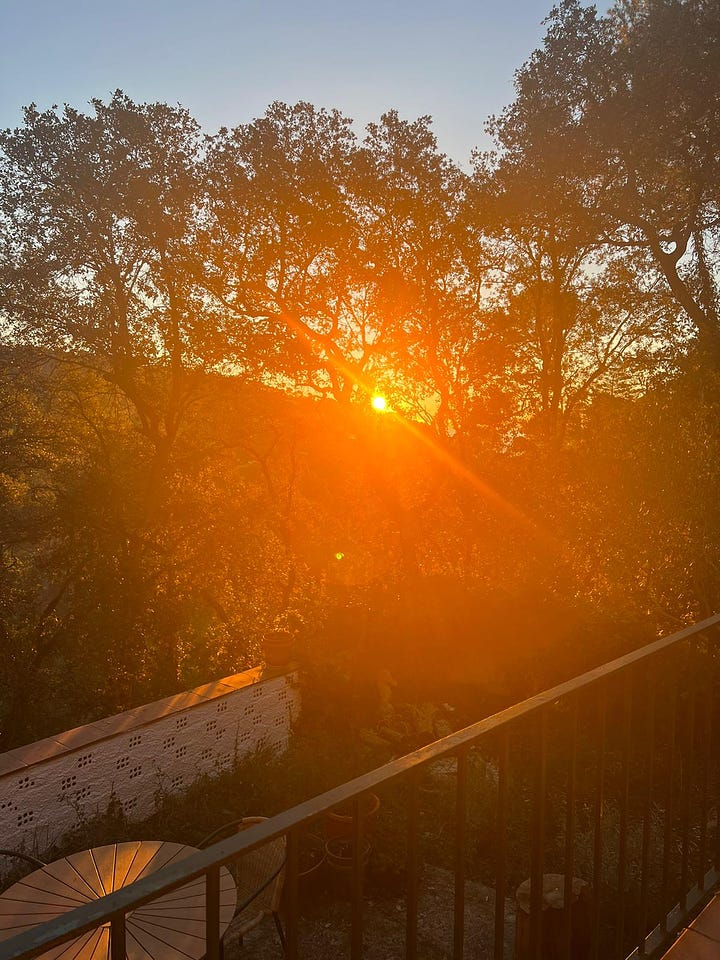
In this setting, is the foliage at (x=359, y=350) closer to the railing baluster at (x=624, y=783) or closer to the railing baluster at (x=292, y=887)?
the railing baluster at (x=624, y=783)

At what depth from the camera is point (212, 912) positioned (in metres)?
0.99

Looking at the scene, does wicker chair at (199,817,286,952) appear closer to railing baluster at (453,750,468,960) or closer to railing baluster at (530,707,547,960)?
railing baluster at (530,707,547,960)

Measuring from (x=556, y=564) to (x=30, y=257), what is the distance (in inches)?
439

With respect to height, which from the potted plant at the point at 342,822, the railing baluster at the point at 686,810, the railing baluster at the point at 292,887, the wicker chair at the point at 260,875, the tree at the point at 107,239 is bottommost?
the potted plant at the point at 342,822

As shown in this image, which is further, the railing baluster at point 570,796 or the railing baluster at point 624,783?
the railing baluster at point 624,783

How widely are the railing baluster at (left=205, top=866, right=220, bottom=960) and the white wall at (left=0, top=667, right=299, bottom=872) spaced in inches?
213

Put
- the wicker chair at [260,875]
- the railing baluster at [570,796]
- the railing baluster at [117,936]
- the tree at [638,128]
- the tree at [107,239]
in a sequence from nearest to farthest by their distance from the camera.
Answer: the railing baluster at [117,936] → the railing baluster at [570,796] → the wicker chair at [260,875] → the tree at [638,128] → the tree at [107,239]

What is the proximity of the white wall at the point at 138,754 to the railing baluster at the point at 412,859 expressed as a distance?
17.3 ft

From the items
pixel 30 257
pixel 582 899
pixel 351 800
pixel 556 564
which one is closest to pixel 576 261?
pixel 556 564

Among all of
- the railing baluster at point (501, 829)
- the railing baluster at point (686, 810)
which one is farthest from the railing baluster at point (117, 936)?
the railing baluster at point (686, 810)

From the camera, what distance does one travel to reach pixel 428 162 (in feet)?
40.4

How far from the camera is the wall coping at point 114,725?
5.73m

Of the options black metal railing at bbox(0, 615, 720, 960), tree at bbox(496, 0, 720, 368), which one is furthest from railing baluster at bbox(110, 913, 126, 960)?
tree at bbox(496, 0, 720, 368)

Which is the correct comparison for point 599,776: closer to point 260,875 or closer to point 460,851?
point 460,851
